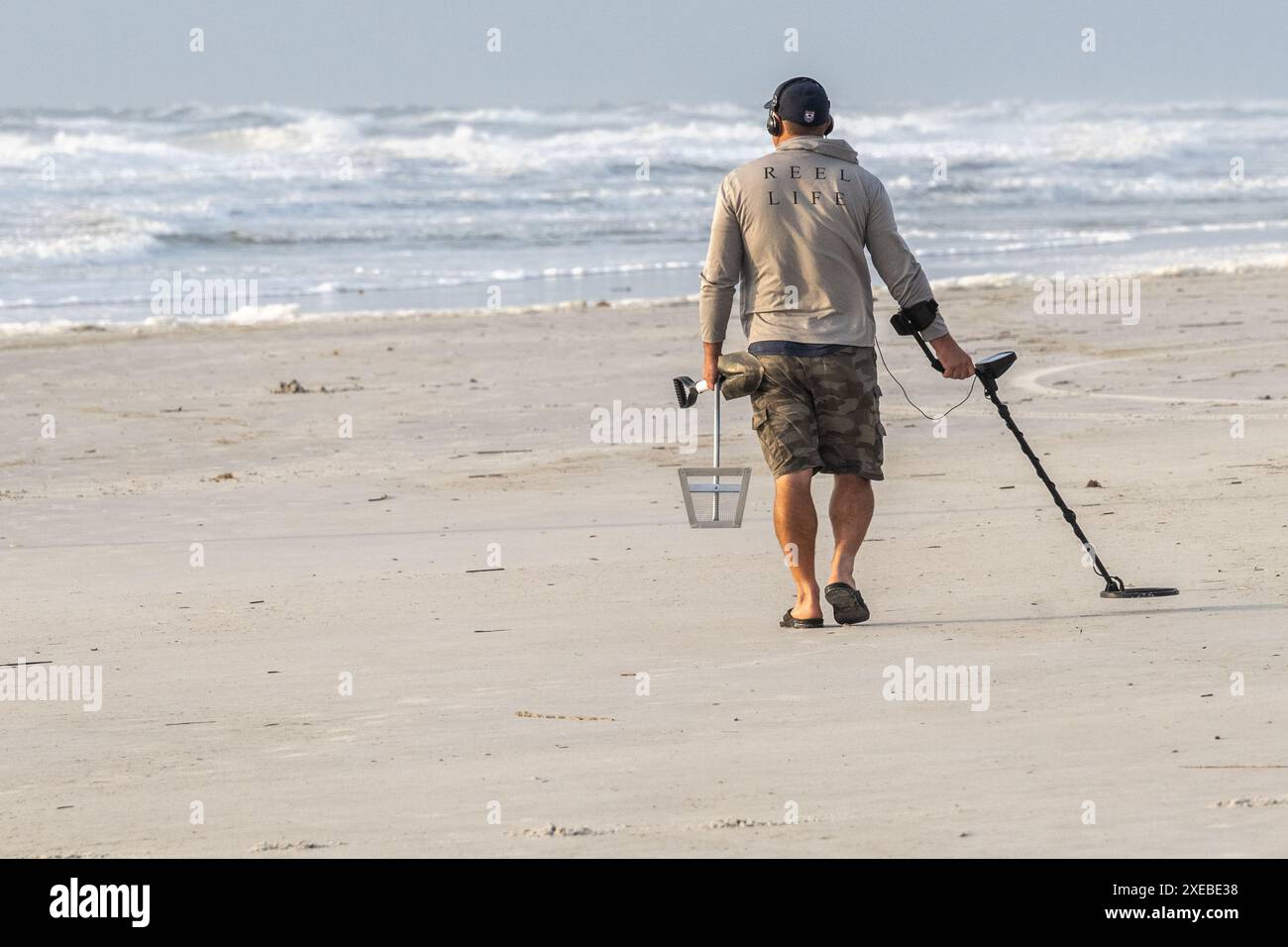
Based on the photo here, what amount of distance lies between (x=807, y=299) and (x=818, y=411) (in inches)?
14.1

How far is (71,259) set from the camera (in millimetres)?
24797

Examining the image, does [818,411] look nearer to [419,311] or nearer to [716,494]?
[716,494]

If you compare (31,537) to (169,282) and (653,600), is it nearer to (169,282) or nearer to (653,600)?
(653,600)

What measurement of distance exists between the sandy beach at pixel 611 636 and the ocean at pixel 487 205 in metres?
7.86

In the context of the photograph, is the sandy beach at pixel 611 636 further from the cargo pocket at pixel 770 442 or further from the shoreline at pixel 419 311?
the shoreline at pixel 419 311

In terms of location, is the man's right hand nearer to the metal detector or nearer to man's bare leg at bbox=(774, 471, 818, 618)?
the metal detector

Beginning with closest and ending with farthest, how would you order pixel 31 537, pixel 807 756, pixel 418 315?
pixel 807 756, pixel 31 537, pixel 418 315

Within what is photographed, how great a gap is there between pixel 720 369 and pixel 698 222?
967 inches

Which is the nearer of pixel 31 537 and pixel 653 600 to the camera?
pixel 653 600

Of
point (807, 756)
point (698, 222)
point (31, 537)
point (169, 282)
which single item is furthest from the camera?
point (698, 222)

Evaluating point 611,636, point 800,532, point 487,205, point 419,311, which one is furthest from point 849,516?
point 487,205

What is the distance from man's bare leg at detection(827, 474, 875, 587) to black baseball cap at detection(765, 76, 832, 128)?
1.14 m

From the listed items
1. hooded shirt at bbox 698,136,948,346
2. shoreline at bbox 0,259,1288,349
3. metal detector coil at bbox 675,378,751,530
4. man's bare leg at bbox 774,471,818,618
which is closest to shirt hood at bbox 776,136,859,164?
hooded shirt at bbox 698,136,948,346

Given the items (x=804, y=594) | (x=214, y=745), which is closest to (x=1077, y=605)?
(x=804, y=594)
